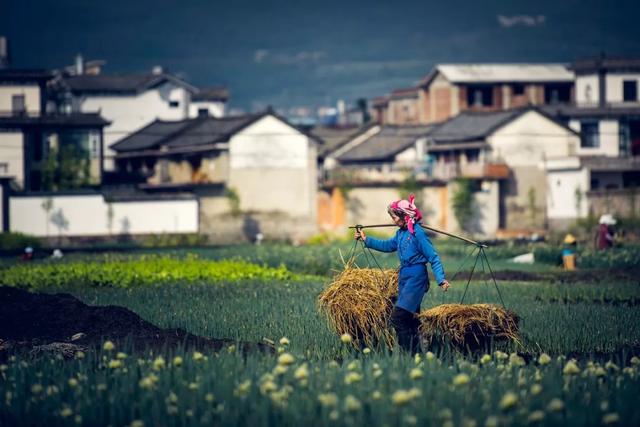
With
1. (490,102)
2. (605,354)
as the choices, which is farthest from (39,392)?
(490,102)

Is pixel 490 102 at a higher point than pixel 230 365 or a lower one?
higher

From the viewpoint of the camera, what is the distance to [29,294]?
19141 millimetres

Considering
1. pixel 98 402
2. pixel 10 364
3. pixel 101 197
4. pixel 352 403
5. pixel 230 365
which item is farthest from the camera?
pixel 101 197

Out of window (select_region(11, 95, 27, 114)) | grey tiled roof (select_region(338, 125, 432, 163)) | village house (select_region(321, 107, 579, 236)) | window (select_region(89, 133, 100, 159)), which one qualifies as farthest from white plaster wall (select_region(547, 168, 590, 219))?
window (select_region(11, 95, 27, 114))

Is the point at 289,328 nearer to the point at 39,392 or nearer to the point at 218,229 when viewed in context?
the point at 39,392

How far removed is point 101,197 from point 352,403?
4628 centimetres

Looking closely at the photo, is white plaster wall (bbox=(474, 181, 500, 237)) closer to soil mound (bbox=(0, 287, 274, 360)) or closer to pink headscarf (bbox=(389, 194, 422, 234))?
soil mound (bbox=(0, 287, 274, 360))

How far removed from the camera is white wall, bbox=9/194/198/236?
51.6 m

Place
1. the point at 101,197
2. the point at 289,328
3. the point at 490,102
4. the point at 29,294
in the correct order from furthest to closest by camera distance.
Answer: the point at 490,102, the point at 101,197, the point at 29,294, the point at 289,328

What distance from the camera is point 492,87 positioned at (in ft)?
247

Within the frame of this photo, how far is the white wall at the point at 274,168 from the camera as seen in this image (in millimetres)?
62031

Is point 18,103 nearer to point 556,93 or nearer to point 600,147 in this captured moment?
point 600,147

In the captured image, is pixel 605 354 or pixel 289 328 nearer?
pixel 605 354

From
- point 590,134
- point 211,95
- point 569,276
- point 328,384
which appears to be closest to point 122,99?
point 211,95
